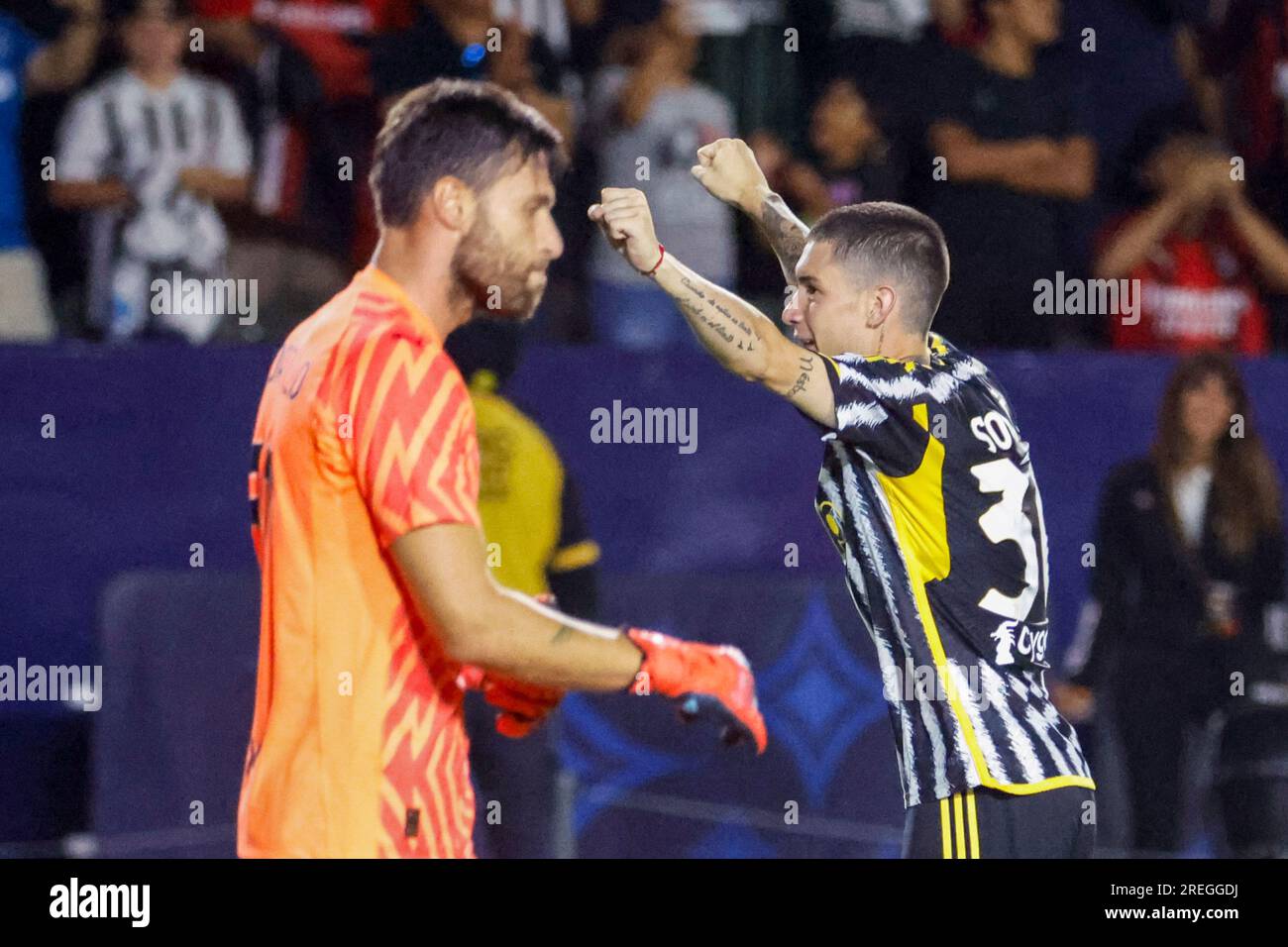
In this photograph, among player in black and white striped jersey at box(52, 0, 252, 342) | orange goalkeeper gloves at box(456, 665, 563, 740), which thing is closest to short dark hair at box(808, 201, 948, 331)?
orange goalkeeper gloves at box(456, 665, 563, 740)

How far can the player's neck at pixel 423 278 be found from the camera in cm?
341

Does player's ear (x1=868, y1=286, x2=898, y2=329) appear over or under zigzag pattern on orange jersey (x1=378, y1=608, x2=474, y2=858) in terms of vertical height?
over

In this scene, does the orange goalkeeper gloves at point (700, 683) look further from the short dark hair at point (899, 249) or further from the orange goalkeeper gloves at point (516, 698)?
the short dark hair at point (899, 249)

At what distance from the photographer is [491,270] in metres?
3.46

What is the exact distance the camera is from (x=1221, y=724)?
21.9 ft

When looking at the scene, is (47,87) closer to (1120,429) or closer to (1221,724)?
(1120,429)

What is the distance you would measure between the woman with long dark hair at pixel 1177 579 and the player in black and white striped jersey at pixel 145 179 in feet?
11.8

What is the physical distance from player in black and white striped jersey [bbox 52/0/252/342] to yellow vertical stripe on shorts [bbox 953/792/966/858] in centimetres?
384

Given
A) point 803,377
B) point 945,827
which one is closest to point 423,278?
point 803,377

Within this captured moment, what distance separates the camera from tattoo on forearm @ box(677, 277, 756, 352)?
3.51m

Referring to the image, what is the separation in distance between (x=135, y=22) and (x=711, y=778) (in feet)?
12.0

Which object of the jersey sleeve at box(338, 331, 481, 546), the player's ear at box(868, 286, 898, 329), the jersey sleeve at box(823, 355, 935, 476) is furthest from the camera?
the player's ear at box(868, 286, 898, 329)

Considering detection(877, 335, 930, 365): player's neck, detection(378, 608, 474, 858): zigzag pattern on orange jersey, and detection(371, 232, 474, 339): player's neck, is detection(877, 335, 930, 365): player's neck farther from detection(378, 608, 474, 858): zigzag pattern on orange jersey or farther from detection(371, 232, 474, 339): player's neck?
detection(378, 608, 474, 858): zigzag pattern on orange jersey
